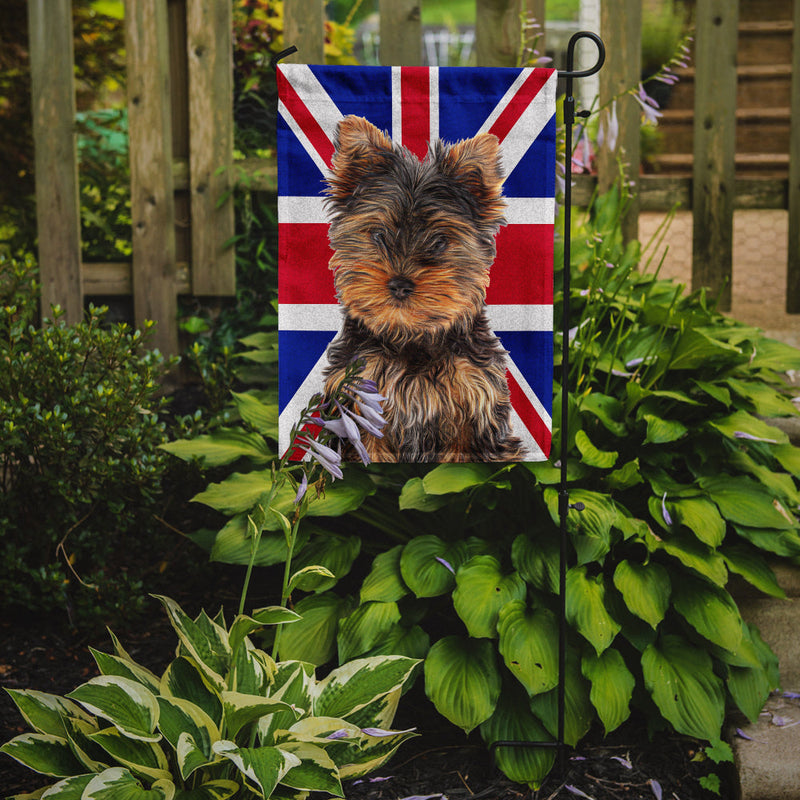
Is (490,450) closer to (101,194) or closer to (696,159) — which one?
(696,159)

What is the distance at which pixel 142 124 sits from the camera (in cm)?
329

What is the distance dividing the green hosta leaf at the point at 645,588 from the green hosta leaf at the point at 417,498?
48 centimetres

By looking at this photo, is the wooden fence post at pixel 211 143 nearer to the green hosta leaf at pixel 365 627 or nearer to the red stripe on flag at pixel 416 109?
the red stripe on flag at pixel 416 109

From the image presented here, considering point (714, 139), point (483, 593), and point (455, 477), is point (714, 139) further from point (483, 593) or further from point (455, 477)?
point (483, 593)

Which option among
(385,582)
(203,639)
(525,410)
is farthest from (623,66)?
(203,639)

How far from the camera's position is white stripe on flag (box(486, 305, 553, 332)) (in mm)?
1866

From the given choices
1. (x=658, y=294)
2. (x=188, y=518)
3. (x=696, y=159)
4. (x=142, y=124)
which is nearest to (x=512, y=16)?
(x=696, y=159)

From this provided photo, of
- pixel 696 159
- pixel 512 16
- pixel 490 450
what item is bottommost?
pixel 490 450

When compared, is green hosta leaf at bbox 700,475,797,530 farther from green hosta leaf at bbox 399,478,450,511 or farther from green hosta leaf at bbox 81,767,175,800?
green hosta leaf at bbox 81,767,175,800

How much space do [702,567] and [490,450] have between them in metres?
0.59

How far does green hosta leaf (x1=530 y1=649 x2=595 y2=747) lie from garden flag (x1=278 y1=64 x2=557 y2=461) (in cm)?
55

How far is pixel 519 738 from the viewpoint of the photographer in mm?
1934

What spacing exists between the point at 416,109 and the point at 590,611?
1.20 metres

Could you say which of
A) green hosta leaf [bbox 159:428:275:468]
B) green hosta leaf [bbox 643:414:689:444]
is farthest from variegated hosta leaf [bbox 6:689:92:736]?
green hosta leaf [bbox 643:414:689:444]
